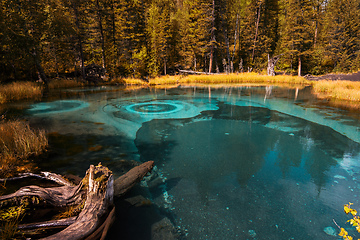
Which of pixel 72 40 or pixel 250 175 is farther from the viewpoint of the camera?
pixel 72 40

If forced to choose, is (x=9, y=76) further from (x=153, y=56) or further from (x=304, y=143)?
(x=304, y=143)

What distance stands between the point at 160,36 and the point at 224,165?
2973cm

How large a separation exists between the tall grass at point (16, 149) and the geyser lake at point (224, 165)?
1.32 feet

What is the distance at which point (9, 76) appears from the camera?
18.1 m

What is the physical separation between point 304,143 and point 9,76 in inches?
977

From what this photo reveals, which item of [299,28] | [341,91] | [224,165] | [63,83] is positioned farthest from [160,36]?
[224,165]

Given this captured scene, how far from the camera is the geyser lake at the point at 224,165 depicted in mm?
2918

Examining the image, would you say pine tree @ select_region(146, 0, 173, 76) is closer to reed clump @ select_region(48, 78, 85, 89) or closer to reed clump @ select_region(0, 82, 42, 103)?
reed clump @ select_region(48, 78, 85, 89)

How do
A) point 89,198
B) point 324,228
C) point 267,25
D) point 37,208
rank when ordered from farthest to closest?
point 267,25
point 324,228
point 37,208
point 89,198

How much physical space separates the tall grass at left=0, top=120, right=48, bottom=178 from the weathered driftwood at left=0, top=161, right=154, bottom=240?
160cm

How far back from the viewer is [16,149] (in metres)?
4.45

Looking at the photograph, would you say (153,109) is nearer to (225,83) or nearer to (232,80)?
(225,83)

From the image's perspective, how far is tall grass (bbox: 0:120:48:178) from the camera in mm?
3752

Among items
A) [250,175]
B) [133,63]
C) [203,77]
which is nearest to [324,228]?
[250,175]
